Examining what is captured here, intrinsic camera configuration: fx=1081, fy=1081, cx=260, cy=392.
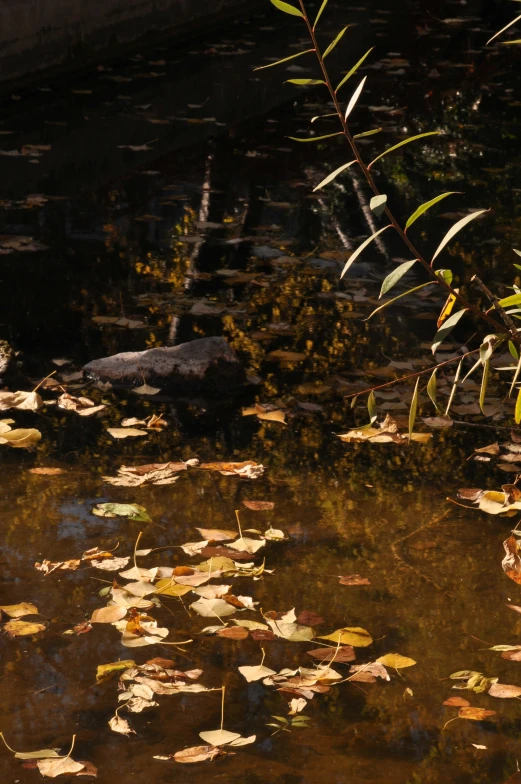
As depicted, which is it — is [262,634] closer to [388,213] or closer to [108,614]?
[108,614]

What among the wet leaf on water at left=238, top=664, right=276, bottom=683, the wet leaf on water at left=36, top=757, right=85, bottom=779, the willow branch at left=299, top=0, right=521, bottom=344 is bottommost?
the wet leaf on water at left=238, top=664, right=276, bottom=683

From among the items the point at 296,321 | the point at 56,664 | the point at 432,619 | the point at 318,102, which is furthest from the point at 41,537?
the point at 318,102

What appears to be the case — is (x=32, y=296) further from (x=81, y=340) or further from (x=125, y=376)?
(x=125, y=376)

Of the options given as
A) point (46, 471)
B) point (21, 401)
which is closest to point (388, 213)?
point (46, 471)

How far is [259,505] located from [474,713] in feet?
4.19

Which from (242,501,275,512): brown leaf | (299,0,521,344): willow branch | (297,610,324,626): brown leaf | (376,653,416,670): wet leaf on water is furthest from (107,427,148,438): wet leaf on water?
(299,0,521,344): willow branch

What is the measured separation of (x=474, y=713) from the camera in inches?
112

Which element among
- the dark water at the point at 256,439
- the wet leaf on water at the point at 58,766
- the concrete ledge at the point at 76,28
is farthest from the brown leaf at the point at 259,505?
the concrete ledge at the point at 76,28

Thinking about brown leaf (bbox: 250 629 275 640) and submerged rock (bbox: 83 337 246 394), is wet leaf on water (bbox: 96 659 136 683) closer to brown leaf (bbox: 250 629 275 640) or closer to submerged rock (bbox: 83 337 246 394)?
brown leaf (bbox: 250 629 275 640)

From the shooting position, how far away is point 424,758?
270 centimetres

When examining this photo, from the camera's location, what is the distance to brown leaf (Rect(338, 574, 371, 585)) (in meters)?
3.44

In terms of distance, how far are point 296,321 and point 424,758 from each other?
132 inches

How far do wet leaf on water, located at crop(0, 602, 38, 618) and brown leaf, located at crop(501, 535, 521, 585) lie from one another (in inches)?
57.9

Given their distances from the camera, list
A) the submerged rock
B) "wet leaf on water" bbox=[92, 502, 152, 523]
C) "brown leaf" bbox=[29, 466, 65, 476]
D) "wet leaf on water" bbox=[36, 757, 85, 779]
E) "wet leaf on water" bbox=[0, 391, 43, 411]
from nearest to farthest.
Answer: "wet leaf on water" bbox=[36, 757, 85, 779], "wet leaf on water" bbox=[92, 502, 152, 523], "brown leaf" bbox=[29, 466, 65, 476], "wet leaf on water" bbox=[0, 391, 43, 411], the submerged rock
